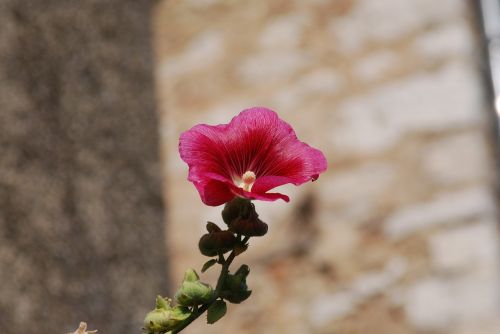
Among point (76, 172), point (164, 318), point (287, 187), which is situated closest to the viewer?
point (164, 318)

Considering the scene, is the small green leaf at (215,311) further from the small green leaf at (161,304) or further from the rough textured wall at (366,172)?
the rough textured wall at (366,172)

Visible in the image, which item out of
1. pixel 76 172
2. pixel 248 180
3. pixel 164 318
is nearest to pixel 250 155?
pixel 248 180

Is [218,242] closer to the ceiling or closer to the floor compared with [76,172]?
closer to the floor

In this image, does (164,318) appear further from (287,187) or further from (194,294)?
(287,187)

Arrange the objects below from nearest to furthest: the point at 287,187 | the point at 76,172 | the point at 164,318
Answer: the point at 164,318 < the point at 76,172 < the point at 287,187

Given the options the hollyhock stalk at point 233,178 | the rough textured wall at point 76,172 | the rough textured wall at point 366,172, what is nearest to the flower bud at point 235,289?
the hollyhock stalk at point 233,178

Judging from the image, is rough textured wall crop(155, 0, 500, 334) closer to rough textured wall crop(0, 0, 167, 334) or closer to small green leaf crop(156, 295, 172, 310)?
rough textured wall crop(0, 0, 167, 334)

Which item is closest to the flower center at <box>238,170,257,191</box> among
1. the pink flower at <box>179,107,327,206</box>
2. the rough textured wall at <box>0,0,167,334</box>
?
the pink flower at <box>179,107,327,206</box>
